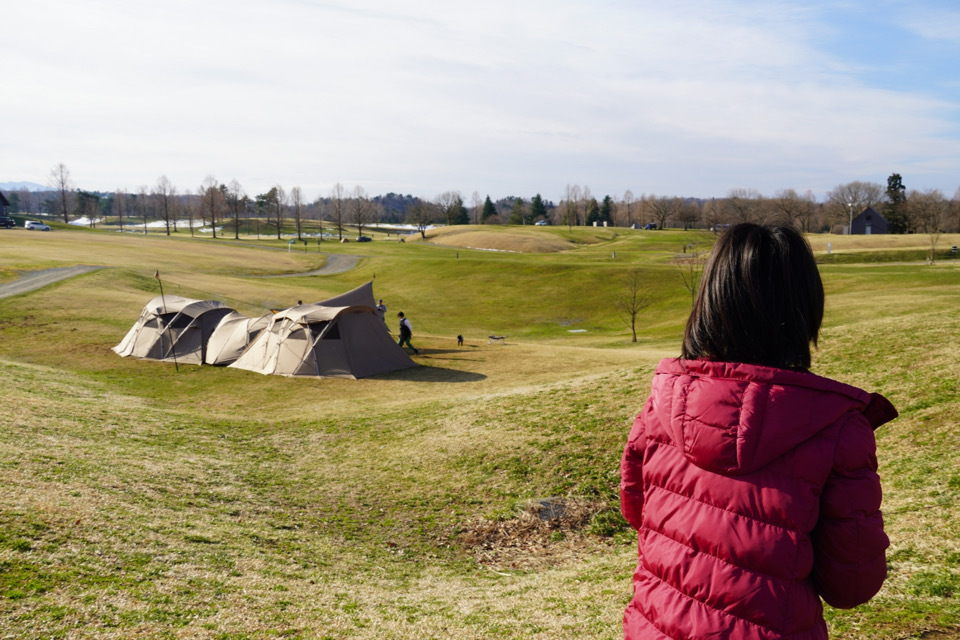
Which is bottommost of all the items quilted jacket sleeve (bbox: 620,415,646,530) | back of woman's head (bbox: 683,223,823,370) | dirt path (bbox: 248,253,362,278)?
dirt path (bbox: 248,253,362,278)

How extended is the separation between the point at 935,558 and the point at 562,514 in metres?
5.14

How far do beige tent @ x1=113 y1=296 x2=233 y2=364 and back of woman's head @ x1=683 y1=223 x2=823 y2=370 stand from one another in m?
25.0

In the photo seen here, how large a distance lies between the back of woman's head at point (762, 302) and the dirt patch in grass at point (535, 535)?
7.02 m

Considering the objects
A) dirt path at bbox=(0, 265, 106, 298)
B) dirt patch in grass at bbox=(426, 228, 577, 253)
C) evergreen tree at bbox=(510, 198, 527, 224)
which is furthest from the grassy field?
evergreen tree at bbox=(510, 198, 527, 224)

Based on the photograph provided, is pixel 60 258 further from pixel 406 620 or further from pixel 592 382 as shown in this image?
pixel 406 620

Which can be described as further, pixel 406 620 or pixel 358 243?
pixel 358 243

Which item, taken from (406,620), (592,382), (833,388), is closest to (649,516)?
(833,388)

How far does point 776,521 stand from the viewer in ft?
8.46

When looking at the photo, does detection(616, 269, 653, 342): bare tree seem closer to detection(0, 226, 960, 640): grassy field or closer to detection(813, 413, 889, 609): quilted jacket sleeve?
detection(0, 226, 960, 640): grassy field

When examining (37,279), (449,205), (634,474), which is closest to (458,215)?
(449,205)

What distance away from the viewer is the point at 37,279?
3934 centimetres

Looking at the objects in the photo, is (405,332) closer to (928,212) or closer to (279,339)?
(279,339)

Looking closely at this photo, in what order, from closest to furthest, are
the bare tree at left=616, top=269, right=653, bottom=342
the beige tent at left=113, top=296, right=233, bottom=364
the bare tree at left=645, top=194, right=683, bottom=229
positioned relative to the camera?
the beige tent at left=113, top=296, right=233, bottom=364 → the bare tree at left=616, top=269, right=653, bottom=342 → the bare tree at left=645, top=194, right=683, bottom=229

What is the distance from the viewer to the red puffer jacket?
249cm
